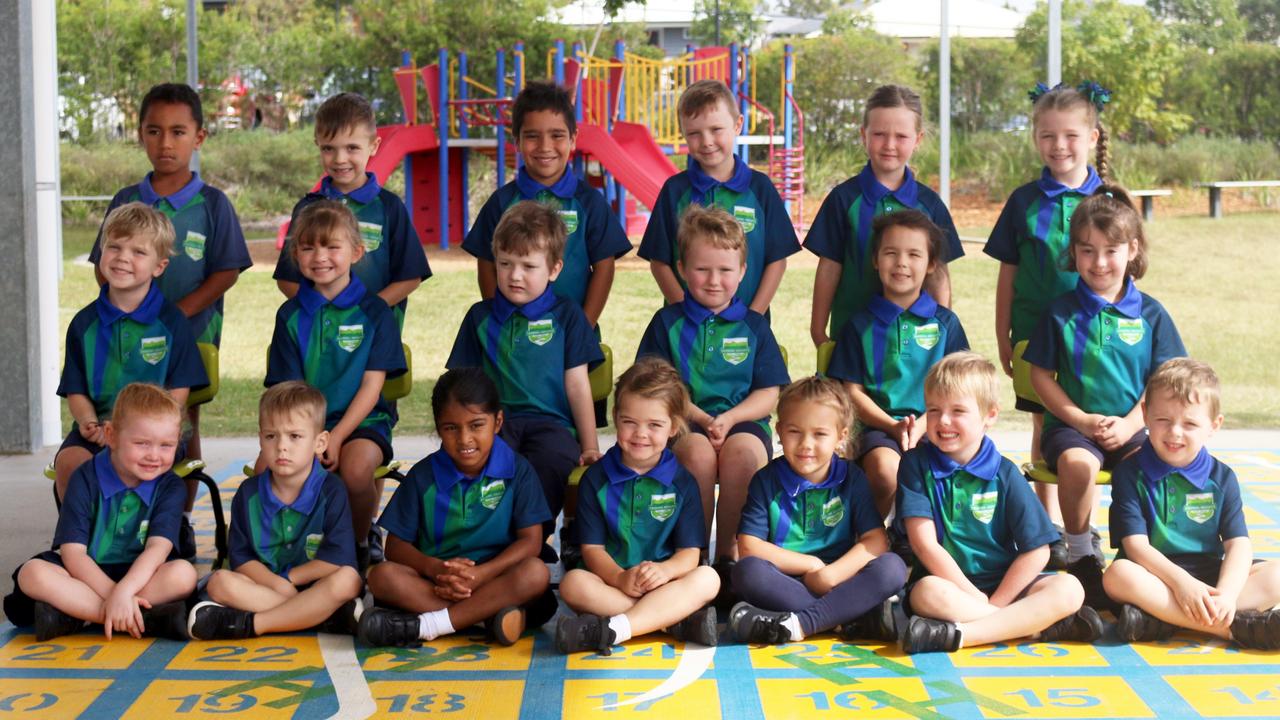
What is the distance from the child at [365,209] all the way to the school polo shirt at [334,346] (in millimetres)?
317

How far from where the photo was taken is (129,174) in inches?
687

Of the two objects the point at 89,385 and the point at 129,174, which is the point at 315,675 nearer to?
the point at 89,385

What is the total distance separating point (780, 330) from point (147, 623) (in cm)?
853

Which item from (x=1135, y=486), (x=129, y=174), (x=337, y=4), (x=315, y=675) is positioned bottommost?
(x=315, y=675)

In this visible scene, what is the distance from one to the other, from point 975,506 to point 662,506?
0.85m

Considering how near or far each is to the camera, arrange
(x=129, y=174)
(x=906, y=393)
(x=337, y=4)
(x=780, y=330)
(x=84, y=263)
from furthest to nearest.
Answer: (x=337, y=4)
(x=129, y=174)
(x=84, y=263)
(x=780, y=330)
(x=906, y=393)

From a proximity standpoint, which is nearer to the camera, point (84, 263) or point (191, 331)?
point (191, 331)

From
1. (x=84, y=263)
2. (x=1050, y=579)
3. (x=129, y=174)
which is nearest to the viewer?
(x=1050, y=579)

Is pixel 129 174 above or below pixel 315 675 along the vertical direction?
above

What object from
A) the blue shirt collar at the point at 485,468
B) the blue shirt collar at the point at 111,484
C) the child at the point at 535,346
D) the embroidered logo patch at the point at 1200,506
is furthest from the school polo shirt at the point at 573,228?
the embroidered logo patch at the point at 1200,506

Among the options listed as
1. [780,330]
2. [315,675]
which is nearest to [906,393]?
[315,675]

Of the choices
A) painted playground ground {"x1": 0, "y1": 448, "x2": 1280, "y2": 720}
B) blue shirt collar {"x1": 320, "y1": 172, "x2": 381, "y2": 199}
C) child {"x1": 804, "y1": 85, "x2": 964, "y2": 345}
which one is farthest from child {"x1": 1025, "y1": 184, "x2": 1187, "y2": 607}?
blue shirt collar {"x1": 320, "y1": 172, "x2": 381, "y2": 199}

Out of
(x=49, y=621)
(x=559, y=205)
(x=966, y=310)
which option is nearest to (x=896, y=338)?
(x=559, y=205)

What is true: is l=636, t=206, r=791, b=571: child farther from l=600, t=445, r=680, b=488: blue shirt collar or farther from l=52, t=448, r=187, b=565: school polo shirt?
l=52, t=448, r=187, b=565: school polo shirt
